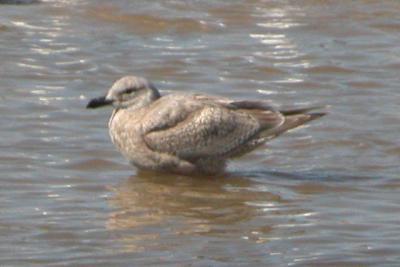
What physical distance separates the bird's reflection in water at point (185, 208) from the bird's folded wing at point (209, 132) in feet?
0.63

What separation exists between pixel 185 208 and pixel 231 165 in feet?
4.18

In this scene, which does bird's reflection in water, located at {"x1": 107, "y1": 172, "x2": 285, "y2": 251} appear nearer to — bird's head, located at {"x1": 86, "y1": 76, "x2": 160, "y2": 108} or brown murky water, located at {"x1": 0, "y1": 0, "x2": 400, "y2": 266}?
brown murky water, located at {"x1": 0, "y1": 0, "x2": 400, "y2": 266}

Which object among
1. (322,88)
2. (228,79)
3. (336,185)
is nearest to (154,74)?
(228,79)

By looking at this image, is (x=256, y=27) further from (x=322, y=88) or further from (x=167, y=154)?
(x=167, y=154)

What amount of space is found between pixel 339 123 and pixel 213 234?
2.80 metres

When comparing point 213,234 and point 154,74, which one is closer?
point 213,234

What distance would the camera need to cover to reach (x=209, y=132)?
9.97m

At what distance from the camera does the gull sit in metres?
9.91

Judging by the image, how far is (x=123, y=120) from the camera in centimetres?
1008

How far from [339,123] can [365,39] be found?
274 centimetres

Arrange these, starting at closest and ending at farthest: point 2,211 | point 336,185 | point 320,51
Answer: point 2,211 < point 336,185 < point 320,51

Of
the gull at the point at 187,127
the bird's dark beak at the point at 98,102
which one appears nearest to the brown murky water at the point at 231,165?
the gull at the point at 187,127

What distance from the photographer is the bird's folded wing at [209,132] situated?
9898 mm

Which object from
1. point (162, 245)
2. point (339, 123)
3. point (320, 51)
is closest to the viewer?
point (162, 245)
